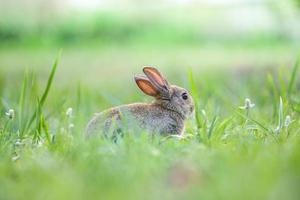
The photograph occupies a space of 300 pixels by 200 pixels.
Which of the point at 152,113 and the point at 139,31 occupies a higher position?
the point at 152,113

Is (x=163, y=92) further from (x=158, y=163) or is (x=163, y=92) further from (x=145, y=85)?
(x=158, y=163)

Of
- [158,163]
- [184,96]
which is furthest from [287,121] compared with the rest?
[184,96]

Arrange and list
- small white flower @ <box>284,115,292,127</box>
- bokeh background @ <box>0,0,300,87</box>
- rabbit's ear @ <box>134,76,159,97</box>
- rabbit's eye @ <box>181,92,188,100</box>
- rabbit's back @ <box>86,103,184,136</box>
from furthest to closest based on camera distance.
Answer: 1. bokeh background @ <box>0,0,300,87</box>
2. rabbit's eye @ <box>181,92,188,100</box>
3. rabbit's ear @ <box>134,76,159,97</box>
4. rabbit's back @ <box>86,103,184,136</box>
5. small white flower @ <box>284,115,292,127</box>

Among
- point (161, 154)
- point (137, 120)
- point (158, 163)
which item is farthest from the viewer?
point (137, 120)

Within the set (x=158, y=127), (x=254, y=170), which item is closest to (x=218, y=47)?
(x=158, y=127)

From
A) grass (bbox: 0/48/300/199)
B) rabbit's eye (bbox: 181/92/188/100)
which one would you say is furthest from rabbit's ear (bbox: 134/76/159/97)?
grass (bbox: 0/48/300/199)

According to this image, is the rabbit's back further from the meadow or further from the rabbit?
the meadow

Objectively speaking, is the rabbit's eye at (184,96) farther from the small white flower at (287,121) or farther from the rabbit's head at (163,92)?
the small white flower at (287,121)

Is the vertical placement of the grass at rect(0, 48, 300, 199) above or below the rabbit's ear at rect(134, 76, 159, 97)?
above

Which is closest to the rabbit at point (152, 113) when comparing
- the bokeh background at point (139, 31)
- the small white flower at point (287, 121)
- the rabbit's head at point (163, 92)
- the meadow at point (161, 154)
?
the rabbit's head at point (163, 92)
